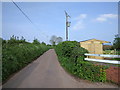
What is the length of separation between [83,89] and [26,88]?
7.64ft

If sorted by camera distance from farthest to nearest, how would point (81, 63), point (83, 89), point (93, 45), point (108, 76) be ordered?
point (93, 45) → point (81, 63) → point (108, 76) → point (83, 89)

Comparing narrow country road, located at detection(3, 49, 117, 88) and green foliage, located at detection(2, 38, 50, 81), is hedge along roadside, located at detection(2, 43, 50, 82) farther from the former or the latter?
narrow country road, located at detection(3, 49, 117, 88)

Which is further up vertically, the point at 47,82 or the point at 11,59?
the point at 11,59

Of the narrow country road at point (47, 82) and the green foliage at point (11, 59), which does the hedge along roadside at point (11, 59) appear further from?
the narrow country road at point (47, 82)

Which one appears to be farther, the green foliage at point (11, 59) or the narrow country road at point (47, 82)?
the green foliage at point (11, 59)

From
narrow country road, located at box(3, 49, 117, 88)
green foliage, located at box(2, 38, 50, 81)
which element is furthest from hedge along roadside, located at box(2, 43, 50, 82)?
narrow country road, located at box(3, 49, 117, 88)

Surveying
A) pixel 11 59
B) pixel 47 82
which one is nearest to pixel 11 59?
pixel 11 59

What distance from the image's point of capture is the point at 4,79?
5719 millimetres

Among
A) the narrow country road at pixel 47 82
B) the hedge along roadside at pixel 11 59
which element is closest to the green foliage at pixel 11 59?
the hedge along roadside at pixel 11 59

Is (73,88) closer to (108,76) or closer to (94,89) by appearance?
(94,89)

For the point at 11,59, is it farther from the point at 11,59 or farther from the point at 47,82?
the point at 47,82

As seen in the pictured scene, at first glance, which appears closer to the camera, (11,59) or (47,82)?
(47,82)

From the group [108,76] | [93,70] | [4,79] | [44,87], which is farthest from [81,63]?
[4,79]

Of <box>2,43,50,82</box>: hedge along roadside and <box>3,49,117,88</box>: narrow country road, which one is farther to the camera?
<box>2,43,50,82</box>: hedge along roadside
